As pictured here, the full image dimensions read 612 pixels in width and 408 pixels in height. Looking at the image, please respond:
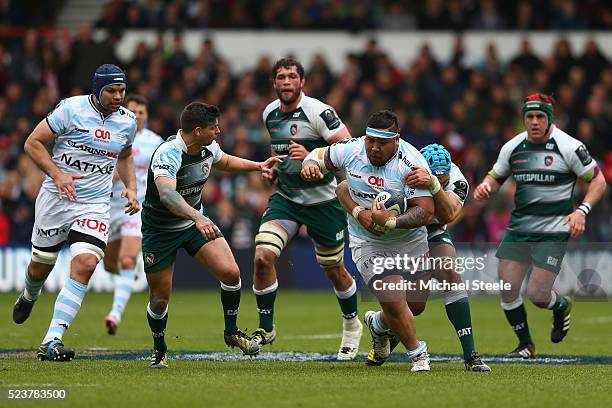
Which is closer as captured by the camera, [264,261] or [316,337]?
[264,261]

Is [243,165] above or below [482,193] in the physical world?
above

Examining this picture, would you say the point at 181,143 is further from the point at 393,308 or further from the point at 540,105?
the point at 540,105

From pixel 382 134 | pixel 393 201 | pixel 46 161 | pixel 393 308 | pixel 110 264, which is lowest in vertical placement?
pixel 393 308

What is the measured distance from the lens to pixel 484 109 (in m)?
25.3

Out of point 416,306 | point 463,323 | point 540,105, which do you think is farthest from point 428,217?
point 540,105

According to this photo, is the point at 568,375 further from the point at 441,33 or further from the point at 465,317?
the point at 441,33

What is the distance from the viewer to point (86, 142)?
39.7ft

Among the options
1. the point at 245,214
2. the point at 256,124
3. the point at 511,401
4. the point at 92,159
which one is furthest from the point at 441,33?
the point at 511,401

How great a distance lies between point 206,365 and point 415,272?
87.5 inches

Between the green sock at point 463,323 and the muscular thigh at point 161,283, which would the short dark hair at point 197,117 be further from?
the green sock at point 463,323

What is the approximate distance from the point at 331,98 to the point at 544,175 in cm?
1192

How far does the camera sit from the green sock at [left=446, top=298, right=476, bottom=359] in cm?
1093

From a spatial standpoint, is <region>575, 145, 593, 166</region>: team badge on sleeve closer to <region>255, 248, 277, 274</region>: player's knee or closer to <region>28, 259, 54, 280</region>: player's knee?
<region>255, 248, 277, 274</region>: player's knee

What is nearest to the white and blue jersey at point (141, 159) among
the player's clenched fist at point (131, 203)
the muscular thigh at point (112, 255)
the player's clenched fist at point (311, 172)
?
the muscular thigh at point (112, 255)
